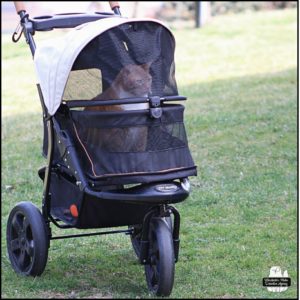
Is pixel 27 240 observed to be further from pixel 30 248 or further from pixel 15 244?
pixel 15 244

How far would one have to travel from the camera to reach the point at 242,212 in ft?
23.3

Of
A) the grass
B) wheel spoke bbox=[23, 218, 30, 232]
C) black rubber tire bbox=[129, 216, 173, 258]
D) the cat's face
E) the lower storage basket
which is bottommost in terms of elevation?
the grass

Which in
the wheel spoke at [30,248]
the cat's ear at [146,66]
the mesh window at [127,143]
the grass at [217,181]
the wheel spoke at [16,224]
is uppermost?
the cat's ear at [146,66]

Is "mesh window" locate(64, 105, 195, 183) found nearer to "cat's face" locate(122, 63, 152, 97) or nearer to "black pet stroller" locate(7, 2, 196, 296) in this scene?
"black pet stroller" locate(7, 2, 196, 296)

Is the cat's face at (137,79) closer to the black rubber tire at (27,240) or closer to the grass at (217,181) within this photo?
the black rubber tire at (27,240)

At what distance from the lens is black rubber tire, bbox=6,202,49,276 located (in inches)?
211

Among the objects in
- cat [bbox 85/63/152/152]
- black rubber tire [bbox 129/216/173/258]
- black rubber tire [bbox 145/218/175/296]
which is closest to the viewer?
black rubber tire [bbox 145/218/175/296]

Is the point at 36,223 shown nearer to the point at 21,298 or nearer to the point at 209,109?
the point at 21,298

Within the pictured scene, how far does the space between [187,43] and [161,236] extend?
11.8m

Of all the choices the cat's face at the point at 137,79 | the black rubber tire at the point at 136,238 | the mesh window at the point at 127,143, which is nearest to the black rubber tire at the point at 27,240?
the mesh window at the point at 127,143

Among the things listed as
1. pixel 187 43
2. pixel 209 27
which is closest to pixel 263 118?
pixel 187 43

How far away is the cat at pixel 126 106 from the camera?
4965 mm

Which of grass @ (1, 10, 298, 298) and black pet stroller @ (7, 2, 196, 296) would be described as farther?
grass @ (1, 10, 298, 298)

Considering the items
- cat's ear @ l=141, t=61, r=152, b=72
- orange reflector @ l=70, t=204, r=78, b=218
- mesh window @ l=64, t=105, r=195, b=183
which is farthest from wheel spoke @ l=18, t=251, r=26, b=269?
cat's ear @ l=141, t=61, r=152, b=72
